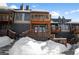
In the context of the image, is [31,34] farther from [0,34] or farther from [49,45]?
[0,34]

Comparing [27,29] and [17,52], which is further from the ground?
[27,29]

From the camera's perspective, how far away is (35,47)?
62.8 inches

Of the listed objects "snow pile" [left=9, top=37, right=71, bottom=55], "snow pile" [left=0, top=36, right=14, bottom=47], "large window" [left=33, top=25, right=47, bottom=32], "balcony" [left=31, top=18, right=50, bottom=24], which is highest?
"balcony" [left=31, top=18, right=50, bottom=24]

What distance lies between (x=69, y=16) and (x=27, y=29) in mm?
477

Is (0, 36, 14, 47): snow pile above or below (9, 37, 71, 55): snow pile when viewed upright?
above

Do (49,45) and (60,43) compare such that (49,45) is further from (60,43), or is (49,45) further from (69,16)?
(69,16)

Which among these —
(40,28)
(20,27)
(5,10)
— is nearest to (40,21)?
(40,28)

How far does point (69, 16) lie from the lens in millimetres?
1616

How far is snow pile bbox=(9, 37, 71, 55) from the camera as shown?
5.20 ft

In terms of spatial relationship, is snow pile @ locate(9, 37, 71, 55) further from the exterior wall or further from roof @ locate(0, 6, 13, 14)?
roof @ locate(0, 6, 13, 14)

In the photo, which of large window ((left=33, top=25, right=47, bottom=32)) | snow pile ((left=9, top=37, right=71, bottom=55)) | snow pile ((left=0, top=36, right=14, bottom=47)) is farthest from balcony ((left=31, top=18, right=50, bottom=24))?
snow pile ((left=0, top=36, right=14, bottom=47))

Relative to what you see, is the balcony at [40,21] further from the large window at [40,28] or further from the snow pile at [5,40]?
the snow pile at [5,40]
